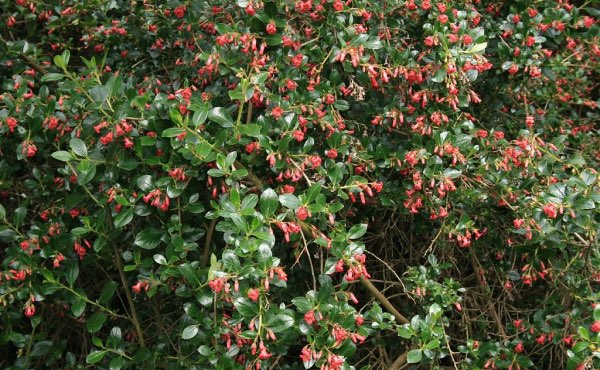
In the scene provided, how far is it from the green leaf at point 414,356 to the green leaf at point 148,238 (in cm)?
88

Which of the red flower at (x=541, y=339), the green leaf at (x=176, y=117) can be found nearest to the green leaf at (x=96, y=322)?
the green leaf at (x=176, y=117)

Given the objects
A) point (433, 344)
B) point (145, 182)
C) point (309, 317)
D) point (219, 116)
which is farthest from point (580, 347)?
point (145, 182)

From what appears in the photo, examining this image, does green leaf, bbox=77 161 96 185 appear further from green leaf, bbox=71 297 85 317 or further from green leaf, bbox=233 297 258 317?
green leaf, bbox=233 297 258 317

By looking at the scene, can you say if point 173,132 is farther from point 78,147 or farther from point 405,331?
point 405,331

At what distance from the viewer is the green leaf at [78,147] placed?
2.25 metres

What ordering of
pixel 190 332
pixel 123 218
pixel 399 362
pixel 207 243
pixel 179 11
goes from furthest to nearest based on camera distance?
pixel 179 11 < pixel 399 362 < pixel 207 243 < pixel 123 218 < pixel 190 332

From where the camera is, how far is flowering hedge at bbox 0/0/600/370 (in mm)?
2174

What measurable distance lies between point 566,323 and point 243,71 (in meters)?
1.39

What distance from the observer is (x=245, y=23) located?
2455 millimetres

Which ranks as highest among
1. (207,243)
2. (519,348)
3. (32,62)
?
(32,62)

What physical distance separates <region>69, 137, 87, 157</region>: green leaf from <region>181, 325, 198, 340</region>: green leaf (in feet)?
2.09

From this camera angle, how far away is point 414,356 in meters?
2.26

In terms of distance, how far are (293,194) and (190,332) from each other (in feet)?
1.80

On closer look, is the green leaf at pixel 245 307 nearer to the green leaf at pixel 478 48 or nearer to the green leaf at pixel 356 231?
the green leaf at pixel 356 231
